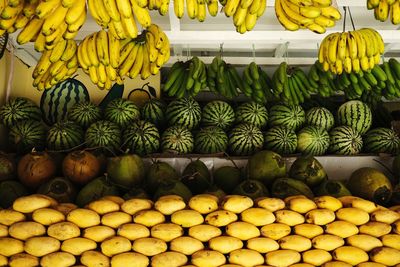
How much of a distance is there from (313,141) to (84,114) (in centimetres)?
178

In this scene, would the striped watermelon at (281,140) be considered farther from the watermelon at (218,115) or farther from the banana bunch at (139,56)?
the banana bunch at (139,56)

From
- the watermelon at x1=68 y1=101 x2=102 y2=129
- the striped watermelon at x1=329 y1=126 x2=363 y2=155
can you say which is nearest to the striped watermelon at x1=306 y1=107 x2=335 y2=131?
the striped watermelon at x1=329 y1=126 x2=363 y2=155

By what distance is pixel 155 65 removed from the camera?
2648 millimetres

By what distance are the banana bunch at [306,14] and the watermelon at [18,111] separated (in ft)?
7.05

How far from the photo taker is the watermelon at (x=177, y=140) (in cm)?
316

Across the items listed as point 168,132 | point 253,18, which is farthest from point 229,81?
point 253,18

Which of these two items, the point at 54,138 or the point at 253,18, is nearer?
the point at 253,18

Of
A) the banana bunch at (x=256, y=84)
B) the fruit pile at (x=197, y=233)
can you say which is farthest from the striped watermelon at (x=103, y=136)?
the banana bunch at (x=256, y=84)

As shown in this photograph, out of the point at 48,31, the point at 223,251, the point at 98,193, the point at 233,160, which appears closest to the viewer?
the point at 48,31

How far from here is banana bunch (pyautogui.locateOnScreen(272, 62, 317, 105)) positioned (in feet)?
11.3

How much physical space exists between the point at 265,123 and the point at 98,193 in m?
1.56

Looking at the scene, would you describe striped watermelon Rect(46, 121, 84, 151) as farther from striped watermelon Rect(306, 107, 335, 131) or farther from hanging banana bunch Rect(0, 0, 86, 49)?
striped watermelon Rect(306, 107, 335, 131)

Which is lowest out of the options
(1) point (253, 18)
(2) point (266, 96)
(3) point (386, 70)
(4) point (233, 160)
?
(4) point (233, 160)

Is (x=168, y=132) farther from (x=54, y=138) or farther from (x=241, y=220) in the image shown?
(x=241, y=220)
